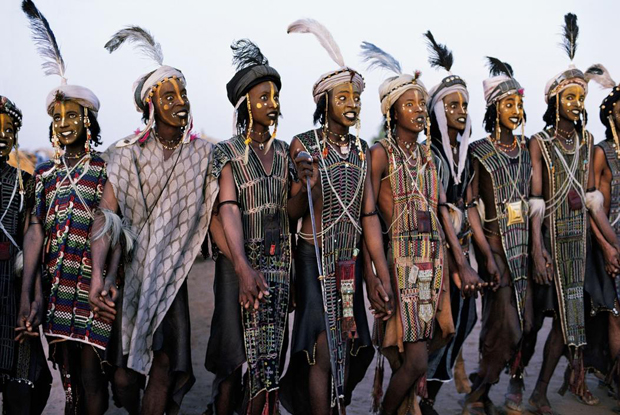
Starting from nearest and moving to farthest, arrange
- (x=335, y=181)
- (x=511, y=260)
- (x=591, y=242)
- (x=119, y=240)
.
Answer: (x=119, y=240), (x=335, y=181), (x=511, y=260), (x=591, y=242)

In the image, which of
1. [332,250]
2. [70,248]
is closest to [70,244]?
[70,248]

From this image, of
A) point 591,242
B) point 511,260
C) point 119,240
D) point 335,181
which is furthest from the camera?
point 591,242

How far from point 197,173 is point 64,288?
1.17m

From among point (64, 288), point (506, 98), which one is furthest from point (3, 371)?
point (506, 98)

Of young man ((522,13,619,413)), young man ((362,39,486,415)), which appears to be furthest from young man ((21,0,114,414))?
young man ((522,13,619,413))

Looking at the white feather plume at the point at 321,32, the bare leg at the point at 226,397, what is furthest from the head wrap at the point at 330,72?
the bare leg at the point at 226,397

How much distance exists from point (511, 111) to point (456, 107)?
0.60 metres

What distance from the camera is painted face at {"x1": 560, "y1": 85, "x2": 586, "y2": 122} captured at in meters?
5.95

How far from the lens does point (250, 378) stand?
14.5 ft

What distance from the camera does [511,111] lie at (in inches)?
227

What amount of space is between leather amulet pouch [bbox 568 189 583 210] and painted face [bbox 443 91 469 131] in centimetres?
127

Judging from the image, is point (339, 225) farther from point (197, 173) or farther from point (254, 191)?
point (197, 173)

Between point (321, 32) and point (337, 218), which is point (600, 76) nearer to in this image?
point (321, 32)

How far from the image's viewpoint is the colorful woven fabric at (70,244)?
438cm
